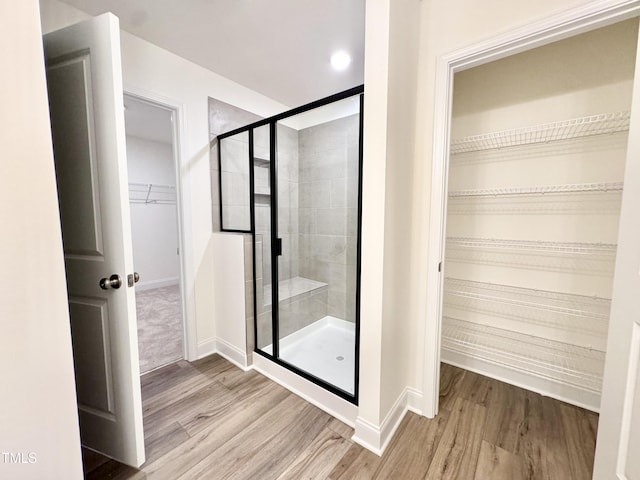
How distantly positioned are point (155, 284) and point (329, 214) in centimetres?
357

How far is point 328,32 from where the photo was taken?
1838 millimetres

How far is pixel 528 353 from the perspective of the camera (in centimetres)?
198

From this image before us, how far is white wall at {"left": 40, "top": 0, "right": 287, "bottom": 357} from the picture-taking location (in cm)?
195

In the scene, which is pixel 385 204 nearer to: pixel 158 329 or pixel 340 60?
pixel 340 60

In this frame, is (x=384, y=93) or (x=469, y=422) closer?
(x=384, y=93)

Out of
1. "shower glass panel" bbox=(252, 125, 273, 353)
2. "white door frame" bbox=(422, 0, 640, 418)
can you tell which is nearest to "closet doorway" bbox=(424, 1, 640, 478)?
"white door frame" bbox=(422, 0, 640, 418)

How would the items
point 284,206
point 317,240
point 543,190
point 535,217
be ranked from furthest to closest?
point 317,240
point 284,206
point 535,217
point 543,190

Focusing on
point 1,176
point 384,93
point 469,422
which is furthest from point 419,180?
point 1,176

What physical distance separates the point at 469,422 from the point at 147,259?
474cm

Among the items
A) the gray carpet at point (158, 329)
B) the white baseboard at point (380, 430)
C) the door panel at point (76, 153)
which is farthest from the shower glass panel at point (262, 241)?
the door panel at point (76, 153)

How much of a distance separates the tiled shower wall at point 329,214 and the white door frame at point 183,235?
0.99 metres

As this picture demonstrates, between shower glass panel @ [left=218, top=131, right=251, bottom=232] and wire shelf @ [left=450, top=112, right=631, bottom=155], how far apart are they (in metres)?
1.72

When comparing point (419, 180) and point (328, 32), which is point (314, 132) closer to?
point (328, 32)

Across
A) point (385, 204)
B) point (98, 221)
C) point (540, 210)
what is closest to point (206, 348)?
point (98, 221)
